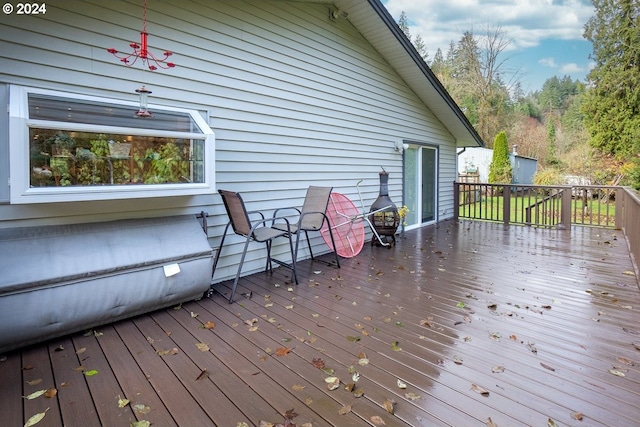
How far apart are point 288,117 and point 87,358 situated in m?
3.54

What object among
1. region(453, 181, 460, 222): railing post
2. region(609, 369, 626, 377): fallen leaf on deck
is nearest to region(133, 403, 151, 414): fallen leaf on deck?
region(609, 369, 626, 377): fallen leaf on deck

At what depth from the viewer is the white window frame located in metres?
2.38

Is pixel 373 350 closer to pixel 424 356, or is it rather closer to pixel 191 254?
pixel 424 356

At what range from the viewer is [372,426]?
5.64 feet

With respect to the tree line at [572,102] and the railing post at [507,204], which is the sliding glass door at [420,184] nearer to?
the railing post at [507,204]

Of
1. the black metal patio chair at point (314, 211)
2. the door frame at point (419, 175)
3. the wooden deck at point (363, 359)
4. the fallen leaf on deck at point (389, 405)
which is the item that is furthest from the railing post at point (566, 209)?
the fallen leaf on deck at point (389, 405)

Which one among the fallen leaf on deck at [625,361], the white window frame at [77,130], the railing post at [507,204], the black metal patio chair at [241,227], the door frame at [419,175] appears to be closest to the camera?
the fallen leaf on deck at [625,361]

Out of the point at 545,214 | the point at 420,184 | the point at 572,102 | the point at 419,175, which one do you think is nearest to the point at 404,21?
the point at 572,102

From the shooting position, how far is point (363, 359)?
234 centimetres

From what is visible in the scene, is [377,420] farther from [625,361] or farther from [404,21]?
[404,21]

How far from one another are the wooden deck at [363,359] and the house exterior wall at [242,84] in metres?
1.13

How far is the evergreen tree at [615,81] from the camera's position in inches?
556

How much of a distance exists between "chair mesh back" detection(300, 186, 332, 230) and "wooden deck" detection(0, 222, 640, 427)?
0.76 meters

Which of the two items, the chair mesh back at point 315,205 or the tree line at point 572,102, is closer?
the chair mesh back at point 315,205
